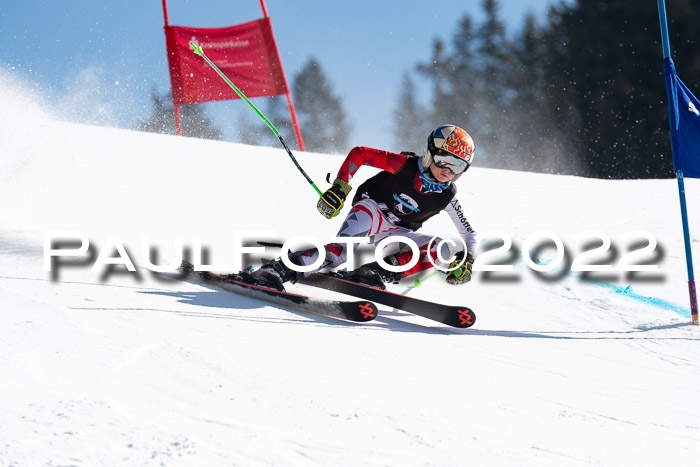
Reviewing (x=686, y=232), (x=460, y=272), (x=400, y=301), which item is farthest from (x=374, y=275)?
(x=686, y=232)

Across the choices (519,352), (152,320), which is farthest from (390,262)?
(152,320)

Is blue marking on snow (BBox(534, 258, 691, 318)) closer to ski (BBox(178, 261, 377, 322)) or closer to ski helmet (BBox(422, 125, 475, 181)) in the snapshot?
ski helmet (BBox(422, 125, 475, 181))

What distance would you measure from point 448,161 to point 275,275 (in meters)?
1.31

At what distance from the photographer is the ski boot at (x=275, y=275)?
440 centimetres

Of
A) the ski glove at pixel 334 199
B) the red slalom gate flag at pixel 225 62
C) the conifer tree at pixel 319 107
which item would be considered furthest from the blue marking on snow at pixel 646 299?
the conifer tree at pixel 319 107

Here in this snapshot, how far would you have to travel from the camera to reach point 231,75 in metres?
11.4

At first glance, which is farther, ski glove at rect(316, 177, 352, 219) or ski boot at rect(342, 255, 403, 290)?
ski boot at rect(342, 255, 403, 290)

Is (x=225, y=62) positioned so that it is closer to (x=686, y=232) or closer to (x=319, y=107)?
(x=686, y=232)

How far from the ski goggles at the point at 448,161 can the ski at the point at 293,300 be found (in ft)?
3.18

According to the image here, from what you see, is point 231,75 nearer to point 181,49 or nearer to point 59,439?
point 181,49

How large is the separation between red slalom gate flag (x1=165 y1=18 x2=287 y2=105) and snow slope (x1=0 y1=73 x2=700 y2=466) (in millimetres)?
4504

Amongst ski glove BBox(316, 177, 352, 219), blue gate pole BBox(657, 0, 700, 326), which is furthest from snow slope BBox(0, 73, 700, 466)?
ski glove BBox(316, 177, 352, 219)

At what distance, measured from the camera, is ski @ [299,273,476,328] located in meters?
4.19

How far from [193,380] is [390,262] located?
2.43 meters
